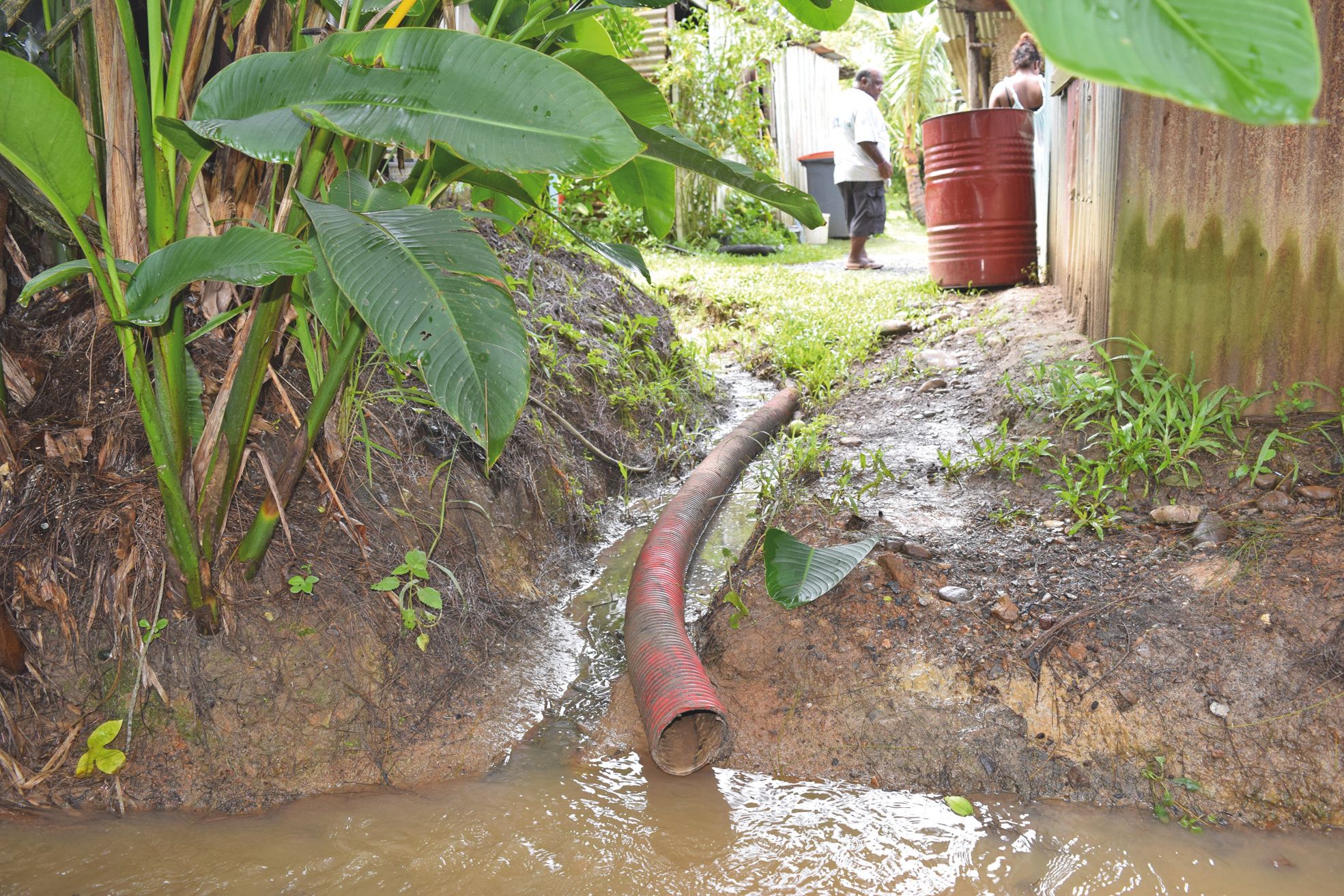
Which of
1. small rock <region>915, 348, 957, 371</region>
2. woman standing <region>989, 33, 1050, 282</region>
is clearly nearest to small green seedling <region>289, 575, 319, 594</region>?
small rock <region>915, 348, 957, 371</region>

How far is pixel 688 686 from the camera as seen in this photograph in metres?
2.04

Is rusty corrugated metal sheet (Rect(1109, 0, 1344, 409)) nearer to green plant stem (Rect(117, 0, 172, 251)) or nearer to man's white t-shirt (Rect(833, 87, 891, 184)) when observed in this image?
green plant stem (Rect(117, 0, 172, 251))

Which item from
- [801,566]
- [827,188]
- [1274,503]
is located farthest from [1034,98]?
[827,188]

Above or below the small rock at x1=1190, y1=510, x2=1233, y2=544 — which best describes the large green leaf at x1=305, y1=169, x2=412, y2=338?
above

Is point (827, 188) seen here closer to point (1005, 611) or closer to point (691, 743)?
point (1005, 611)

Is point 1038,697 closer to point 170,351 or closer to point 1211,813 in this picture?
point 1211,813

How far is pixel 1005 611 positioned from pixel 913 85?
1576 centimetres

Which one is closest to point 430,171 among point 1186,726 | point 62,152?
point 62,152

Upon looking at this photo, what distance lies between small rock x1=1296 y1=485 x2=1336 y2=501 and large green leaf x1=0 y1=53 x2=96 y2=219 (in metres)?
3.09

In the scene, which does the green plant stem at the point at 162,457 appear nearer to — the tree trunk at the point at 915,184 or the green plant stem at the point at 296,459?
the green plant stem at the point at 296,459

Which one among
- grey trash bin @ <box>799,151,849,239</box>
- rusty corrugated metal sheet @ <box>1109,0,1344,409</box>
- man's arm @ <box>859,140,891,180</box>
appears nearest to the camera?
rusty corrugated metal sheet @ <box>1109,0,1344,409</box>

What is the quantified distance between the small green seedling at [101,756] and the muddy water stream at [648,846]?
0.12 metres

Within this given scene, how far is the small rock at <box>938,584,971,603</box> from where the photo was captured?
7.86 feet

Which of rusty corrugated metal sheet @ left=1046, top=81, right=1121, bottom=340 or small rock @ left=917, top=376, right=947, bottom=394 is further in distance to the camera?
small rock @ left=917, top=376, right=947, bottom=394
